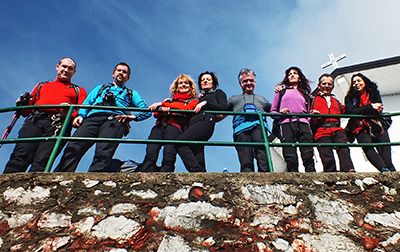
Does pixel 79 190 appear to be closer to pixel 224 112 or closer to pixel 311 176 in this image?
pixel 224 112

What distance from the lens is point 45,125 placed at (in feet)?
12.1

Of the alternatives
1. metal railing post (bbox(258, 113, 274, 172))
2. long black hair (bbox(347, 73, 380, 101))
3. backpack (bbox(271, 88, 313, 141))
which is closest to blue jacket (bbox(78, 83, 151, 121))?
metal railing post (bbox(258, 113, 274, 172))

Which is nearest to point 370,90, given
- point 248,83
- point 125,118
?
point 248,83

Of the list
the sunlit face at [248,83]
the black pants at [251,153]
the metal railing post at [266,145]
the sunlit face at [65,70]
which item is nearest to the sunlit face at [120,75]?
the sunlit face at [65,70]

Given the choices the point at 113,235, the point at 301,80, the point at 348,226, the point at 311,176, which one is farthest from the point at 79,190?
the point at 301,80

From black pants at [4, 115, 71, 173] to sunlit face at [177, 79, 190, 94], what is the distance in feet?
5.12

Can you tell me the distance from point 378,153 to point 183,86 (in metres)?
2.69

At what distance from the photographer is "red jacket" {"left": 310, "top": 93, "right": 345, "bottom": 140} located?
4.08m

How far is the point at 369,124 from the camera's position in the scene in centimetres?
407

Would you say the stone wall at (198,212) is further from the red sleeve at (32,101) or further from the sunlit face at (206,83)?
the sunlit face at (206,83)

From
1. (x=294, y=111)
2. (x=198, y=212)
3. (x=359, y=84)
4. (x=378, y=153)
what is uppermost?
(x=359, y=84)

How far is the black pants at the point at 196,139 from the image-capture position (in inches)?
141

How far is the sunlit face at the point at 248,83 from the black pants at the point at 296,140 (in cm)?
74

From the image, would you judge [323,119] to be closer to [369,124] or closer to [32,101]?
[369,124]
